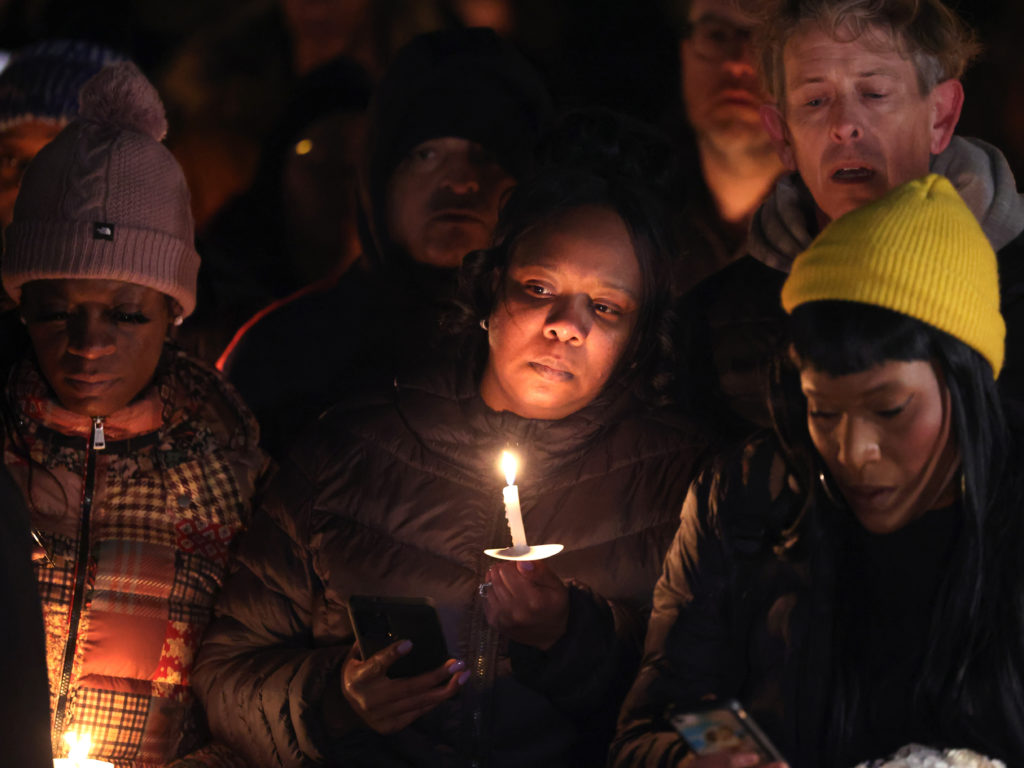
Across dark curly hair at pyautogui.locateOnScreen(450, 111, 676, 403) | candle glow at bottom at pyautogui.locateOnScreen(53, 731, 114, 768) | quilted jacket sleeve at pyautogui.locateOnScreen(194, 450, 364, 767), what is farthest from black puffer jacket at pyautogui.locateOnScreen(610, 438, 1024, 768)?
candle glow at bottom at pyautogui.locateOnScreen(53, 731, 114, 768)

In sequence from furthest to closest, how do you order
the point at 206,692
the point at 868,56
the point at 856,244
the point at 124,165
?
1. the point at 124,165
2. the point at 206,692
3. the point at 868,56
4. the point at 856,244

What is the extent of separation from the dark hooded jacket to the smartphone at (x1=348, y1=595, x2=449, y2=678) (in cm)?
88

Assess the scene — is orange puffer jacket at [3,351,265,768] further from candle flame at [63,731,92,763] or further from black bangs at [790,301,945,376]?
black bangs at [790,301,945,376]

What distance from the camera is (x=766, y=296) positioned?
309 cm

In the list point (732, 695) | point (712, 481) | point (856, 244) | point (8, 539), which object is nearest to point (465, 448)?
point (712, 481)

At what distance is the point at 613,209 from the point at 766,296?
474 millimetres

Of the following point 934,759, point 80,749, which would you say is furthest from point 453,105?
point 934,759

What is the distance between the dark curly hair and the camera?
9.66ft

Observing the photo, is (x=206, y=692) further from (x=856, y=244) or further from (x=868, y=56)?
(x=868, y=56)

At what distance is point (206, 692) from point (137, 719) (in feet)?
0.73

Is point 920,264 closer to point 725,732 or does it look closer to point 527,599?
point 725,732

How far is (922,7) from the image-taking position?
2668 millimetres

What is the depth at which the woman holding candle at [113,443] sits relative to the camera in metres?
3.04

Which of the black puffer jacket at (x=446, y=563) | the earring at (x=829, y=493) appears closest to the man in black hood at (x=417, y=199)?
the black puffer jacket at (x=446, y=563)
